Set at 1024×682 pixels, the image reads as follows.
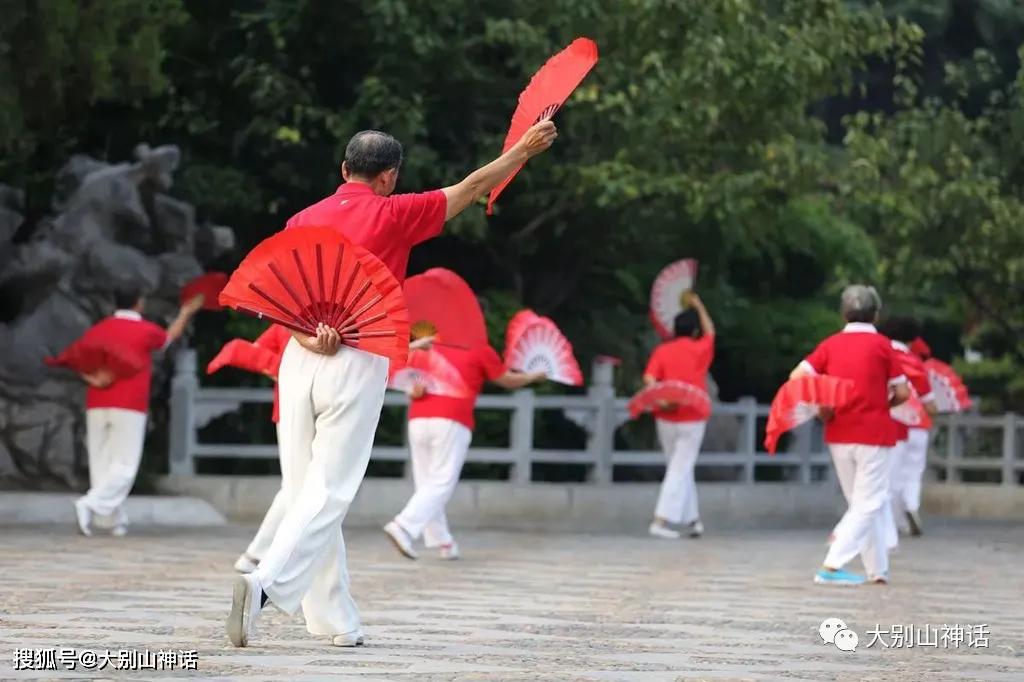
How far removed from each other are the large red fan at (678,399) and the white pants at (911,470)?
1.73 m

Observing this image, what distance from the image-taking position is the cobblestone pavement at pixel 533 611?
7.67 meters

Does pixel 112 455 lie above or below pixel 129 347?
below

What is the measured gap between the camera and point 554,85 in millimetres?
8211

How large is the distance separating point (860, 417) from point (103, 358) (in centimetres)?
617

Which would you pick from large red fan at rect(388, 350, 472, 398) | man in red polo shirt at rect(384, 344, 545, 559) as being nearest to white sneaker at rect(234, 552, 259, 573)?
man in red polo shirt at rect(384, 344, 545, 559)

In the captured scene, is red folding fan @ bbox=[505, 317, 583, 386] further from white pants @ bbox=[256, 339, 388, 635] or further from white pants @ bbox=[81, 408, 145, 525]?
white pants @ bbox=[256, 339, 388, 635]

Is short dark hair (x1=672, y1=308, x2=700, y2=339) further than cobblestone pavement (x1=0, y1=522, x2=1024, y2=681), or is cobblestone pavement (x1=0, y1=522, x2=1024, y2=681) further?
short dark hair (x1=672, y1=308, x2=700, y2=339)

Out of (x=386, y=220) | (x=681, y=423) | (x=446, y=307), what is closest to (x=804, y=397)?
(x=446, y=307)

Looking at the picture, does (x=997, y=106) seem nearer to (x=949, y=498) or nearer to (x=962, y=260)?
(x=962, y=260)

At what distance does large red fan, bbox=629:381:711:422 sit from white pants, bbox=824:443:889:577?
206 inches

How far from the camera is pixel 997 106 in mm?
23578

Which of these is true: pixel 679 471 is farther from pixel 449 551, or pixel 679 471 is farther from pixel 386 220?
pixel 386 220

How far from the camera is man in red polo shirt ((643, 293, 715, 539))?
1800 cm

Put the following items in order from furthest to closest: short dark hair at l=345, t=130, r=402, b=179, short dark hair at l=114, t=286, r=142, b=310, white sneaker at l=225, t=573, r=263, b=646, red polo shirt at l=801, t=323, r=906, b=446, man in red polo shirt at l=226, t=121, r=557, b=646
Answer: short dark hair at l=114, t=286, r=142, b=310, red polo shirt at l=801, t=323, r=906, b=446, short dark hair at l=345, t=130, r=402, b=179, man in red polo shirt at l=226, t=121, r=557, b=646, white sneaker at l=225, t=573, r=263, b=646
